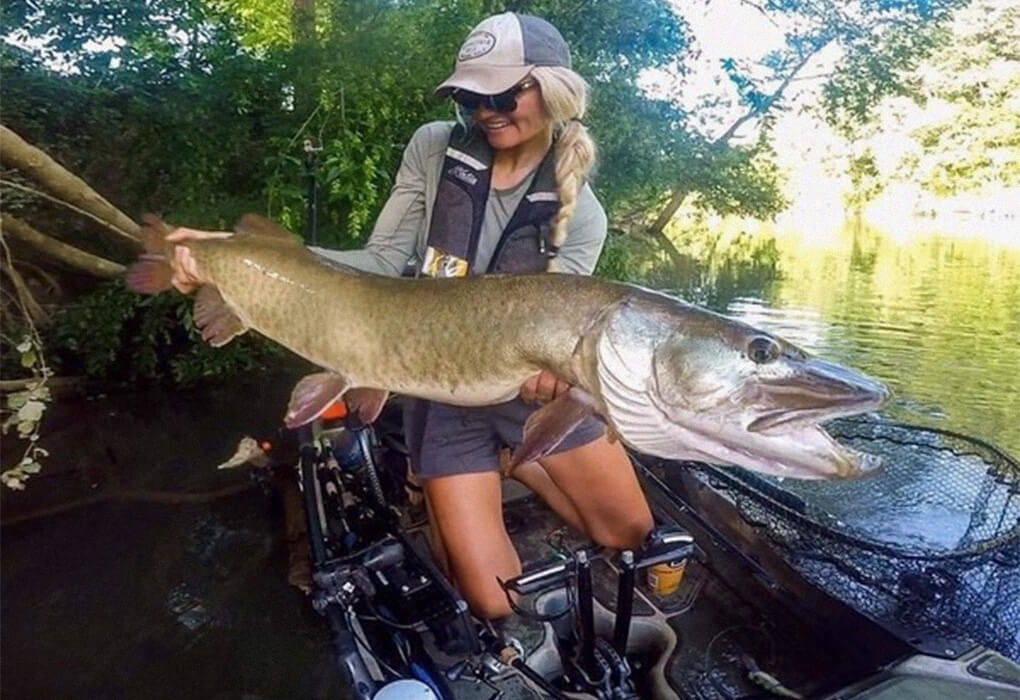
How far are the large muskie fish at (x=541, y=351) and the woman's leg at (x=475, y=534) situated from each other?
48 cm

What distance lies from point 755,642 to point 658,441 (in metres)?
1.60

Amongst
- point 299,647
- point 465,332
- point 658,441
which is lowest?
point 299,647

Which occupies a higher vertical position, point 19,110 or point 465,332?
point 19,110

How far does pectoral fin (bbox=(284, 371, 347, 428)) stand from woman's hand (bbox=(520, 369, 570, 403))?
55 centimetres

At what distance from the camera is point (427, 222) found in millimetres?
2387

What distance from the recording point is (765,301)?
13602mm

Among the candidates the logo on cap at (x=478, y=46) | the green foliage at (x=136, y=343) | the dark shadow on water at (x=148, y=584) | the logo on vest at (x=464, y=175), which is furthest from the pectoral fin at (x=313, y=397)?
the green foliage at (x=136, y=343)

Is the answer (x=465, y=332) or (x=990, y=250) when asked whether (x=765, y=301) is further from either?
(x=990, y=250)

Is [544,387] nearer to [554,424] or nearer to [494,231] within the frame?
[554,424]

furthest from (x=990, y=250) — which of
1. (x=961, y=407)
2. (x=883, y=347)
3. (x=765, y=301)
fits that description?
(x=961, y=407)

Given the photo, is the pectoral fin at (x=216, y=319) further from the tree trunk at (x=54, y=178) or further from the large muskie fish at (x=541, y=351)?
the tree trunk at (x=54, y=178)

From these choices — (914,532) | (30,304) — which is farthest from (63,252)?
(914,532)

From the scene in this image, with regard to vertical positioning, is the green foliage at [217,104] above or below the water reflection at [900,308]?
above

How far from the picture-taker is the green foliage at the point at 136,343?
6.31m
